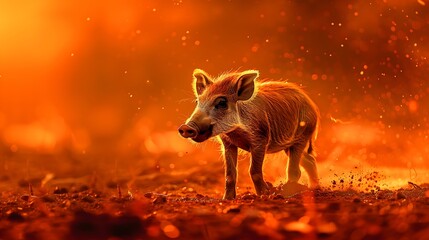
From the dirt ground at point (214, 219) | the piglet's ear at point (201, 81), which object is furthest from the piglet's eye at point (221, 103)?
the dirt ground at point (214, 219)

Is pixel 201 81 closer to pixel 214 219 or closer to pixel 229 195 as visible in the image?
pixel 229 195

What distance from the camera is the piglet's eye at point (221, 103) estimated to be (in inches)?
299

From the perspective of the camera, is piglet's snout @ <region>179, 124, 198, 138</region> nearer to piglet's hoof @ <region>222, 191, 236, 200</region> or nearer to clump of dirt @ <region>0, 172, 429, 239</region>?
clump of dirt @ <region>0, 172, 429, 239</region>

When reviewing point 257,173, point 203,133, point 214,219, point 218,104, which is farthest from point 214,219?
point 218,104

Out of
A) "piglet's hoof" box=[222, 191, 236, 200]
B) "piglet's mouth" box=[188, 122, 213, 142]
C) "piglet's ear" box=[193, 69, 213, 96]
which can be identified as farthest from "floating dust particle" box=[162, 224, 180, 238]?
"piglet's ear" box=[193, 69, 213, 96]

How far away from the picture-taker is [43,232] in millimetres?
4742

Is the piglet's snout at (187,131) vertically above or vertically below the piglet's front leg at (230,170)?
above

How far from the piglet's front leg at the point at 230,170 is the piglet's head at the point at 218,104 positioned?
1.37 ft

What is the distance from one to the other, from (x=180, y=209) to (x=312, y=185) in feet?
10.9

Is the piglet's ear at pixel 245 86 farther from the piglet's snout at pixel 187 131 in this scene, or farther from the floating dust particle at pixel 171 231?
the floating dust particle at pixel 171 231

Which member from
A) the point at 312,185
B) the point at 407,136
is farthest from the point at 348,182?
the point at 407,136

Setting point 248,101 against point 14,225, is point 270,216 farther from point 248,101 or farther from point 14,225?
point 248,101

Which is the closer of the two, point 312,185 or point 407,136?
point 312,185

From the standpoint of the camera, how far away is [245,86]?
777cm
